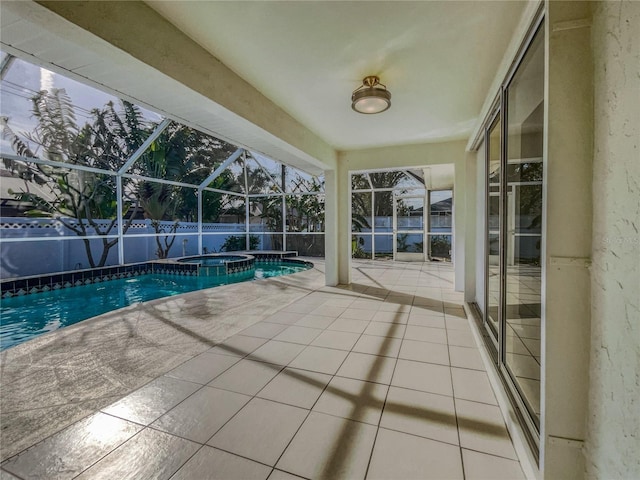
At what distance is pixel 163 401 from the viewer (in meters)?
1.79

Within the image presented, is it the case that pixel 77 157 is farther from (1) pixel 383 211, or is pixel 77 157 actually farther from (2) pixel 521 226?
(2) pixel 521 226

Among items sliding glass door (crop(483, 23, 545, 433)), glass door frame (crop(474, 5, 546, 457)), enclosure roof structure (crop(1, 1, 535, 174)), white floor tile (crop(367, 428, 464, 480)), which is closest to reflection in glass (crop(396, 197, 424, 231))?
enclosure roof structure (crop(1, 1, 535, 174))

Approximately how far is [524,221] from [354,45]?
195 cm

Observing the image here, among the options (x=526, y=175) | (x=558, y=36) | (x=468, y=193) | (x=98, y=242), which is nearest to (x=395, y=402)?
(x=526, y=175)

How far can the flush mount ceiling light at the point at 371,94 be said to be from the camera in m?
2.55

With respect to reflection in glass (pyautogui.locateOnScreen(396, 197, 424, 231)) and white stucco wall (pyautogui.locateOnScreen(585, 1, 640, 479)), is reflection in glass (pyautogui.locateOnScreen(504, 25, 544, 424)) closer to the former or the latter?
white stucco wall (pyautogui.locateOnScreen(585, 1, 640, 479))

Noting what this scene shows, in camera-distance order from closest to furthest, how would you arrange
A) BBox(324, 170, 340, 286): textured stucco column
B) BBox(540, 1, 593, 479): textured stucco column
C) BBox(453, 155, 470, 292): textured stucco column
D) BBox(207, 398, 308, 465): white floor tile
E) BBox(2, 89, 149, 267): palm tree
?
1. BBox(540, 1, 593, 479): textured stucco column
2. BBox(207, 398, 308, 465): white floor tile
3. BBox(453, 155, 470, 292): textured stucco column
4. BBox(324, 170, 340, 286): textured stucco column
5. BBox(2, 89, 149, 267): palm tree

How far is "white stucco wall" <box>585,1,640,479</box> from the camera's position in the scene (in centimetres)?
81

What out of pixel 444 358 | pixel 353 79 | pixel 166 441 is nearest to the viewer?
pixel 166 441

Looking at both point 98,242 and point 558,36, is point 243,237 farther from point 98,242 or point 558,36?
point 558,36

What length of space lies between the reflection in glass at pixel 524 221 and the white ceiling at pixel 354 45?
1.42ft

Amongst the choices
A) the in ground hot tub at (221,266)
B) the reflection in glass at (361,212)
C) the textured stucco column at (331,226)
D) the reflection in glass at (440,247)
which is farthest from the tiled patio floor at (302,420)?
the reflection in glass at (361,212)

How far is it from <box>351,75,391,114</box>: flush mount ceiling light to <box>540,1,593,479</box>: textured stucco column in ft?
5.09

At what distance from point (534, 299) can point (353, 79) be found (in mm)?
2368
